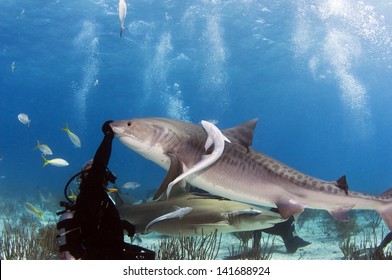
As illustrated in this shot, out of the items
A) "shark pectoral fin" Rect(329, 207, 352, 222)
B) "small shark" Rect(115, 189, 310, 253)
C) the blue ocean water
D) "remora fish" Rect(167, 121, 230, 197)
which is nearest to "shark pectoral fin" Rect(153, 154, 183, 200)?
"remora fish" Rect(167, 121, 230, 197)

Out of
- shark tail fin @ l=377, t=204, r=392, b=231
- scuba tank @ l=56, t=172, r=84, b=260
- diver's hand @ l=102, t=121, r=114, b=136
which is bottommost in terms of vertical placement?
scuba tank @ l=56, t=172, r=84, b=260

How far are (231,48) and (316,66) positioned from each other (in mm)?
17471

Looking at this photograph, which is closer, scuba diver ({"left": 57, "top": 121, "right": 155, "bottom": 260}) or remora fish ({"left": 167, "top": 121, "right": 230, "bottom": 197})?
scuba diver ({"left": 57, "top": 121, "right": 155, "bottom": 260})

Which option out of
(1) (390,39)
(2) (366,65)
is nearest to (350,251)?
(1) (390,39)

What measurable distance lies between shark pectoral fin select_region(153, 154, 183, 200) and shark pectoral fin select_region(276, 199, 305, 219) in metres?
1.14

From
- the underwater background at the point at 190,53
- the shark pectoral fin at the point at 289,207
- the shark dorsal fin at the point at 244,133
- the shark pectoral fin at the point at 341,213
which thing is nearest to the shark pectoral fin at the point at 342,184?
the shark pectoral fin at the point at 341,213

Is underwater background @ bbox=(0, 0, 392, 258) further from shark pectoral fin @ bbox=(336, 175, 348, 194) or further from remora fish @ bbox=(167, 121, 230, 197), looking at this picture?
shark pectoral fin @ bbox=(336, 175, 348, 194)

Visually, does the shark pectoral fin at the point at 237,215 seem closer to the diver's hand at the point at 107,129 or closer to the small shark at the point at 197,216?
the small shark at the point at 197,216

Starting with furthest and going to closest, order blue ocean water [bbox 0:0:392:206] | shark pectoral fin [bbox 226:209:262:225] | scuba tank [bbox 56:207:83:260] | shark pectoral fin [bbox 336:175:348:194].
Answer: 1. blue ocean water [bbox 0:0:392:206]
2. shark pectoral fin [bbox 226:209:262:225]
3. shark pectoral fin [bbox 336:175:348:194]
4. scuba tank [bbox 56:207:83:260]

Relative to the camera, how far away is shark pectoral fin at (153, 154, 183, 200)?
3.16 meters

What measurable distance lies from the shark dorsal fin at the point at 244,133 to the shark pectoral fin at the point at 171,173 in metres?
0.70

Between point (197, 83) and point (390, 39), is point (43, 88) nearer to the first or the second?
point (197, 83)

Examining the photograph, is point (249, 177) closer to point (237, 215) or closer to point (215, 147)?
point (215, 147)

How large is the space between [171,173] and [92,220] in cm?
82
